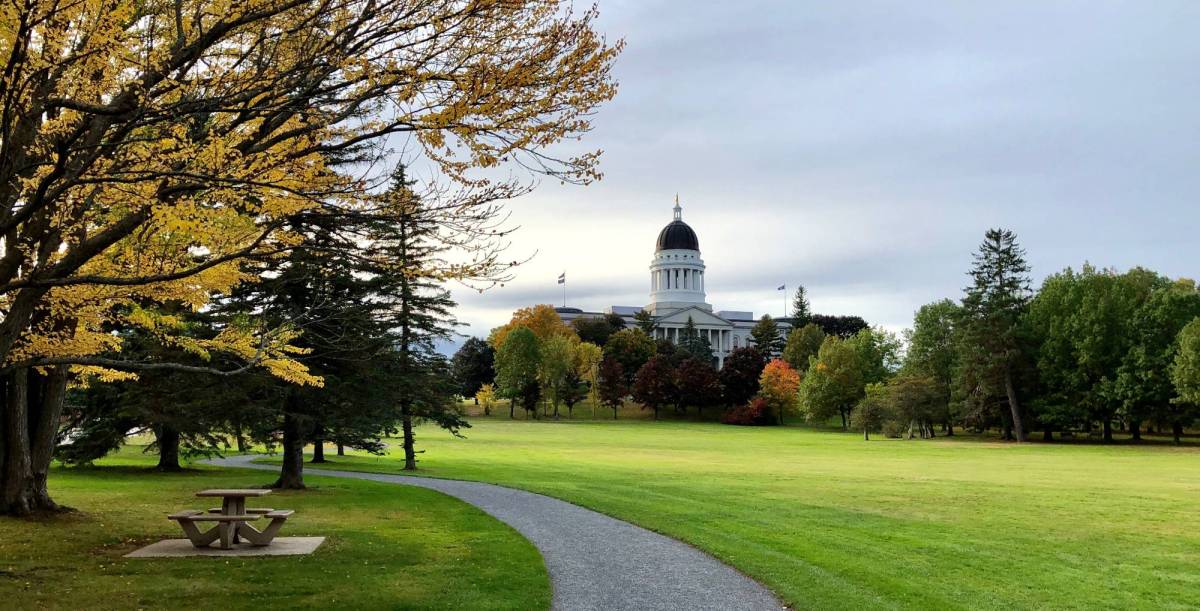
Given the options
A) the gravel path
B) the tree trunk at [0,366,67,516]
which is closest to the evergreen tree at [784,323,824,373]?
the gravel path

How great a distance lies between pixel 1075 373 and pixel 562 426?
138ft

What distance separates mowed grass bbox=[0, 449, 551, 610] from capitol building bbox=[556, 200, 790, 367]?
13849 centimetres

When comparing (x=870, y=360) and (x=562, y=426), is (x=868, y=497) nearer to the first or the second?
(x=562, y=426)

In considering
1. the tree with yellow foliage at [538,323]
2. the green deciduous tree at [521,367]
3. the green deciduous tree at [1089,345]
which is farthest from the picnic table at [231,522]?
the tree with yellow foliage at [538,323]

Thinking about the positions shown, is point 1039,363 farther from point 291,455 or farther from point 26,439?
point 26,439

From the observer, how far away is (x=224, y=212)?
10289 mm

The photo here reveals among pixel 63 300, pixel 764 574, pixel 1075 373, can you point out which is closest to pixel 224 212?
pixel 63 300

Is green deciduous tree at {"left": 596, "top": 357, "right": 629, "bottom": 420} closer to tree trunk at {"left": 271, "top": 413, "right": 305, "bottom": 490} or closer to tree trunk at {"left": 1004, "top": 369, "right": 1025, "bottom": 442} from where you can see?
tree trunk at {"left": 1004, "top": 369, "right": 1025, "bottom": 442}

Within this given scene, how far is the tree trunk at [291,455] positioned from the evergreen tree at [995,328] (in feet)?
184

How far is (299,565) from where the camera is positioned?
465 inches

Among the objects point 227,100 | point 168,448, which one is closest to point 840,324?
point 168,448

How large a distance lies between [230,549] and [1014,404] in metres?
63.9

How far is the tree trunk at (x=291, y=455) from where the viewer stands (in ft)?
75.0

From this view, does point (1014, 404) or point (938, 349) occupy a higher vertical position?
point (938, 349)
